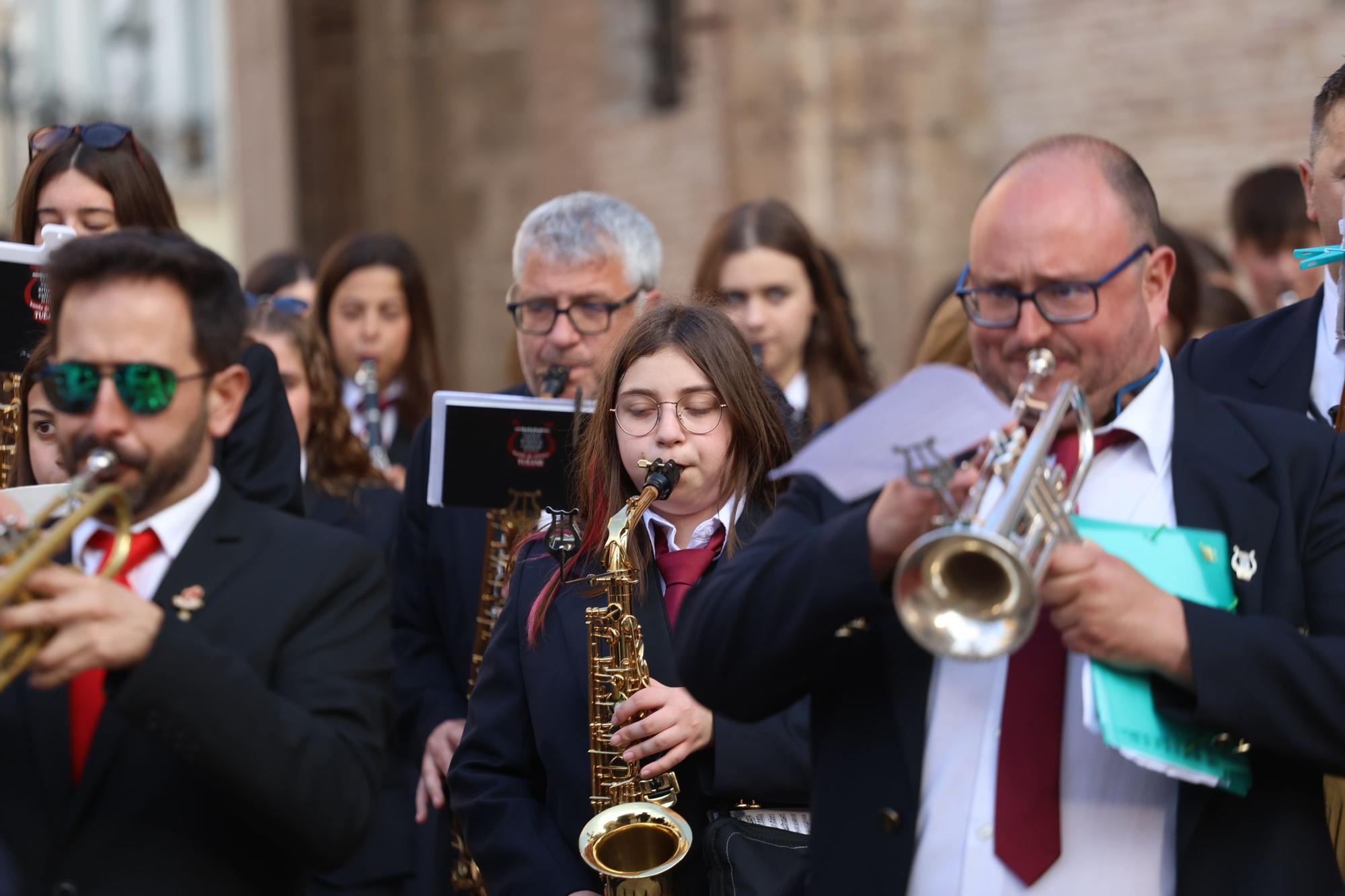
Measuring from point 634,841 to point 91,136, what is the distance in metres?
2.25

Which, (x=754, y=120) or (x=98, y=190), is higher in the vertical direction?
(x=754, y=120)

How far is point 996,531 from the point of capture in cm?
267

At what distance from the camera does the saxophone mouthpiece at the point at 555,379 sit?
5184mm

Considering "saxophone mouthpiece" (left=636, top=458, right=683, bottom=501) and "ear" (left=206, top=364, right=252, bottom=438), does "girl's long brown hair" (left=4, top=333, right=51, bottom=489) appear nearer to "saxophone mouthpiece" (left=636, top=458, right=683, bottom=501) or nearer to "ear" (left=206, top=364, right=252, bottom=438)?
"ear" (left=206, top=364, right=252, bottom=438)

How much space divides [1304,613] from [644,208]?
1016 cm

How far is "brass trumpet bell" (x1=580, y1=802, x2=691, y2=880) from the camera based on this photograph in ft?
12.9

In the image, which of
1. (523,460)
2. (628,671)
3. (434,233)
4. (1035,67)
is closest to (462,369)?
(434,233)

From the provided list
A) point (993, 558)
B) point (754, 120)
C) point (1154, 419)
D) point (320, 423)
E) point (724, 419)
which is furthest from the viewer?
point (754, 120)

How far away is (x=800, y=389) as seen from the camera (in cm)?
694

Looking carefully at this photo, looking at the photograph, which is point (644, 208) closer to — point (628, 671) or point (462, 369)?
point (462, 369)

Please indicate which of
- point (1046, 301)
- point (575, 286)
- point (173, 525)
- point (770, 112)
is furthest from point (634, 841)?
point (770, 112)

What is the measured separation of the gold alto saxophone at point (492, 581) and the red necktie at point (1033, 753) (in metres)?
2.13

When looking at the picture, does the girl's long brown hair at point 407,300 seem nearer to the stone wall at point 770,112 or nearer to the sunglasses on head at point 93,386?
the stone wall at point 770,112

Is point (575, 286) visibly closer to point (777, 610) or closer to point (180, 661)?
point (777, 610)
